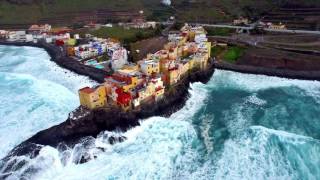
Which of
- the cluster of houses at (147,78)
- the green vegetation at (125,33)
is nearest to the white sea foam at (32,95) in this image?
the cluster of houses at (147,78)

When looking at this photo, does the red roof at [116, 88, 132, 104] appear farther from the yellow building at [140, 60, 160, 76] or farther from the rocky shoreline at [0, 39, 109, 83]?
the rocky shoreline at [0, 39, 109, 83]

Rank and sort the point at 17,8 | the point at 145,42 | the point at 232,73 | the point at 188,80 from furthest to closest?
1. the point at 17,8
2. the point at 145,42
3. the point at 232,73
4. the point at 188,80

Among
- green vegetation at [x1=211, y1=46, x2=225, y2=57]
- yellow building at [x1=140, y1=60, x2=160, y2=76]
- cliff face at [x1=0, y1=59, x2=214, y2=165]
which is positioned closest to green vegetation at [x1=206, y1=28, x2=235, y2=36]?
green vegetation at [x1=211, y1=46, x2=225, y2=57]

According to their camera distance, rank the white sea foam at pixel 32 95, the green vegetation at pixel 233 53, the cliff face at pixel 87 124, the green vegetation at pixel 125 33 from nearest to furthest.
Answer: the cliff face at pixel 87 124 → the white sea foam at pixel 32 95 → the green vegetation at pixel 233 53 → the green vegetation at pixel 125 33

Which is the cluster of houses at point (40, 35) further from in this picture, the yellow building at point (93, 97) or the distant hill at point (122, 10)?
the yellow building at point (93, 97)

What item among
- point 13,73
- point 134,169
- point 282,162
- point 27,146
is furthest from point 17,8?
point 282,162

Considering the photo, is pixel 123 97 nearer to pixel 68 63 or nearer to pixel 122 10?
pixel 68 63

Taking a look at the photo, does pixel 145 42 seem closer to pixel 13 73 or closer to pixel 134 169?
pixel 13 73
